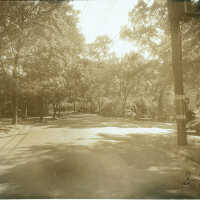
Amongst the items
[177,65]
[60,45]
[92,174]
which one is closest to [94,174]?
[92,174]

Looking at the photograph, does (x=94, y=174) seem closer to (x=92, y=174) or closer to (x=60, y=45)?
(x=92, y=174)

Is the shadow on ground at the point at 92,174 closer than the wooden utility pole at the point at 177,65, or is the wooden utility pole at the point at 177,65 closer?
the shadow on ground at the point at 92,174

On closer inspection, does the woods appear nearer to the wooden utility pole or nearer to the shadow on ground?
the wooden utility pole

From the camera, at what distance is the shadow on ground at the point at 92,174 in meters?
4.47

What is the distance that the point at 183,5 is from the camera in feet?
27.1

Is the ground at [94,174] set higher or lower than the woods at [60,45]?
lower

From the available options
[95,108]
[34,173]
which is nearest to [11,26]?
[34,173]

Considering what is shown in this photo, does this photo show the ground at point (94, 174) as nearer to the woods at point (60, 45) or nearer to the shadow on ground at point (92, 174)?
the shadow on ground at point (92, 174)

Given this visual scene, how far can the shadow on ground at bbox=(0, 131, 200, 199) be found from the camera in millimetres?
4473

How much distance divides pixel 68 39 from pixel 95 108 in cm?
6629

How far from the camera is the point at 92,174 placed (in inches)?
221

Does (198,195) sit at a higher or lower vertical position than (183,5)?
lower

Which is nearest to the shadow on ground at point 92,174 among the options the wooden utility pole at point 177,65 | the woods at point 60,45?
the wooden utility pole at point 177,65

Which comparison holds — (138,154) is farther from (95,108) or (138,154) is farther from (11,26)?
(95,108)
